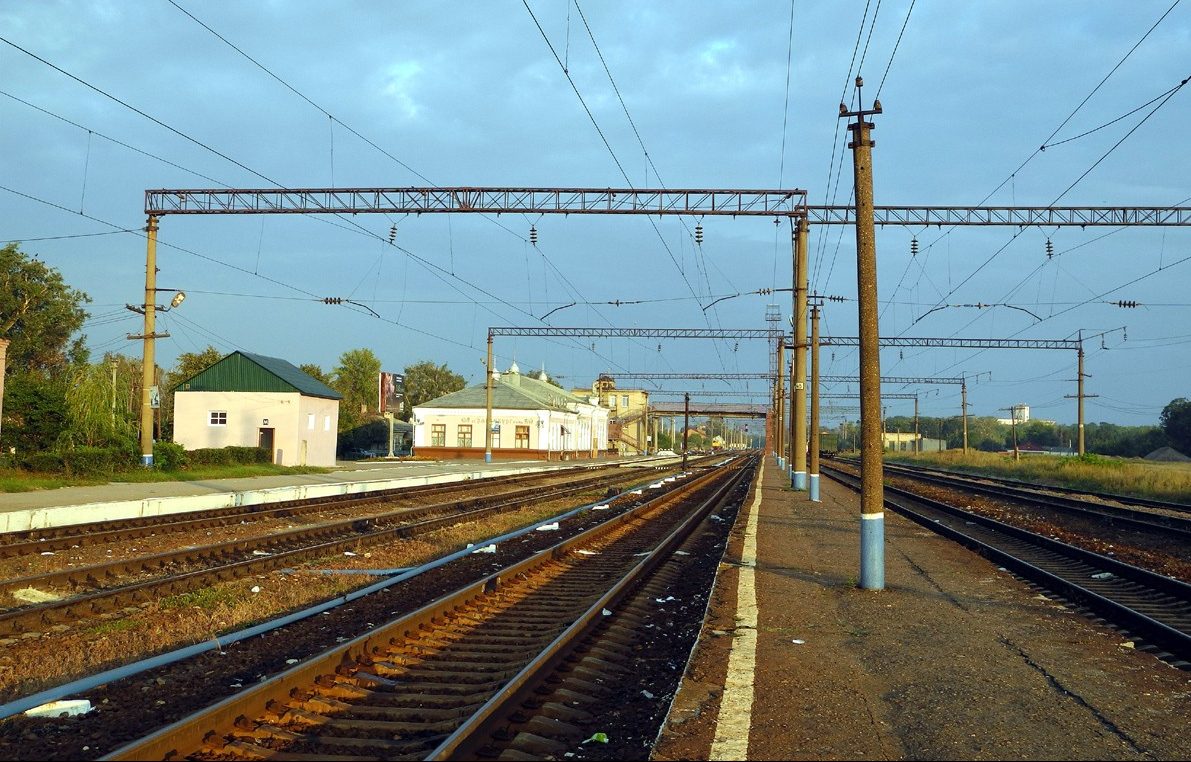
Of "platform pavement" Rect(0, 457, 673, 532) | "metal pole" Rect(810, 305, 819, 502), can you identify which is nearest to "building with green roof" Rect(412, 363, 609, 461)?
"platform pavement" Rect(0, 457, 673, 532)

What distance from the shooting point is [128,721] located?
6469 millimetres

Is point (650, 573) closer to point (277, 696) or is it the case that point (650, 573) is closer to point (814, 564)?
point (814, 564)

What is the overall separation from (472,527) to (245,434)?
3153 centimetres

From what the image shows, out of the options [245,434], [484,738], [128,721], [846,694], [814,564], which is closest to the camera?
[484,738]

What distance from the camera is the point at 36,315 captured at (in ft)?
197

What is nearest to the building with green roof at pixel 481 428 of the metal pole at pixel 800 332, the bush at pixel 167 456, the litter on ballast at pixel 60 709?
the bush at pixel 167 456

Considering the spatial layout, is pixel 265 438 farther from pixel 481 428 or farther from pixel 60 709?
pixel 60 709

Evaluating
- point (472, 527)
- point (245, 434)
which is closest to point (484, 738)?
point (472, 527)

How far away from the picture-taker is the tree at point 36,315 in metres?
58.9

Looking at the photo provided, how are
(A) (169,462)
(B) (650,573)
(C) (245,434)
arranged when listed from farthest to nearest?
(C) (245,434)
(A) (169,462)
(B) (650,573)

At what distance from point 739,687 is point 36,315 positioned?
62700 mm

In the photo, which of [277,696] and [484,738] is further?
[277,696]

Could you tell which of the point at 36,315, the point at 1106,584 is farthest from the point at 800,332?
the point at 36,315

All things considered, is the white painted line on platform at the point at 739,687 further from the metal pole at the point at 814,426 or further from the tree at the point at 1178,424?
the tree at the point at 1178,424
